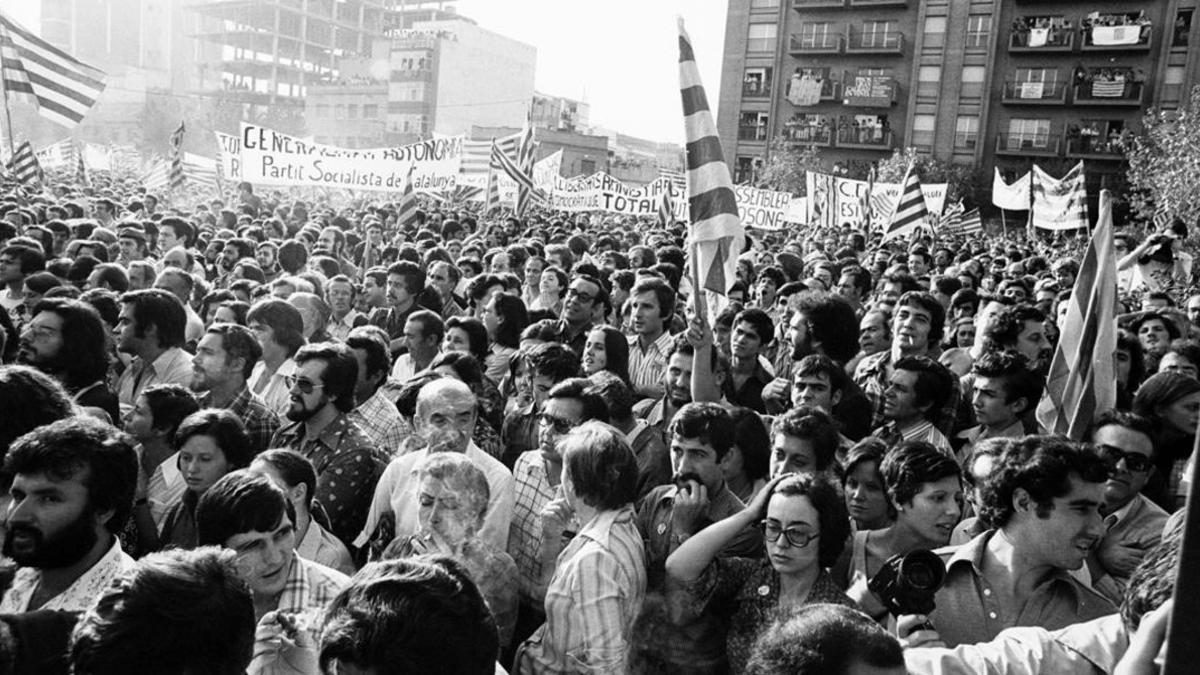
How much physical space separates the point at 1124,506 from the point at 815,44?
52.9 metres

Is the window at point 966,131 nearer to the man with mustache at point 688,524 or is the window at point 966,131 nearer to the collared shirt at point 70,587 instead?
the man with mustache at point 688,524

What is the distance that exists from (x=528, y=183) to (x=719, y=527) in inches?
541

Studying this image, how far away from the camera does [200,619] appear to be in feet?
6.58

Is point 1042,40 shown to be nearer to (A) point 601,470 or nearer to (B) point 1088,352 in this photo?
(B) point 1088,352

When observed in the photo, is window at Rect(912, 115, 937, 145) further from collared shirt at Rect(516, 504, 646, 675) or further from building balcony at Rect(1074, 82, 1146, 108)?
collared shirt at Rect(516, 504, 646, 675)

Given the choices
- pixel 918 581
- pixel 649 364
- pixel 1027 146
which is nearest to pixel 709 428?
pixel 918 581

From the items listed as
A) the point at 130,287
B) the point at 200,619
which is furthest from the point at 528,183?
the point at 200,619

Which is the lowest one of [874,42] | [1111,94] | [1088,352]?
[1088,352]

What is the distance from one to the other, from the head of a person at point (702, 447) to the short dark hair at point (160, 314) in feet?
11.2

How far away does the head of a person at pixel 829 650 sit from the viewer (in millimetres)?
1949

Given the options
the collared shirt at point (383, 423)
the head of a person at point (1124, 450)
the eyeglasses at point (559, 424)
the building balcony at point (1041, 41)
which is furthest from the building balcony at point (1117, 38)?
the eyeglasses at point (559, 424)

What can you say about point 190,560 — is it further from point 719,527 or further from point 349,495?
point 349,495

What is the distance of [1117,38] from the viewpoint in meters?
45.1

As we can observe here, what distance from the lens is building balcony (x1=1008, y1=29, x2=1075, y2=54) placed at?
46688 mm
